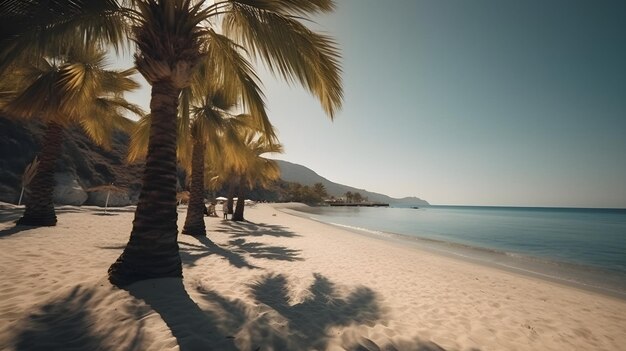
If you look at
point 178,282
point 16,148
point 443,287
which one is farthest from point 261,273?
point 16,148

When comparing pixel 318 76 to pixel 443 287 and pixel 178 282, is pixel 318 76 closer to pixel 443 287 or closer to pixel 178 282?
pixel 178 282

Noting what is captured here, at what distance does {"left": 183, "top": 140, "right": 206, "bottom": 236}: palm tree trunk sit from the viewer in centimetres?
1235

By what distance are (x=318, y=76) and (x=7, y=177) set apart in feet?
86.8

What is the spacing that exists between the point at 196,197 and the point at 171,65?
27.4ft

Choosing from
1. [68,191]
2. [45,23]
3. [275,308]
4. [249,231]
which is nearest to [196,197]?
[249,231]

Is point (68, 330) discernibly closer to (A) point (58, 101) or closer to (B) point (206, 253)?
(B) point (206, 253)

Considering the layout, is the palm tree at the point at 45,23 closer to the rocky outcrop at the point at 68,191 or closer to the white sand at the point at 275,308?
the white sand at the point at 275,308

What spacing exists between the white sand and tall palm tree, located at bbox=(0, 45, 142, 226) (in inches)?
130

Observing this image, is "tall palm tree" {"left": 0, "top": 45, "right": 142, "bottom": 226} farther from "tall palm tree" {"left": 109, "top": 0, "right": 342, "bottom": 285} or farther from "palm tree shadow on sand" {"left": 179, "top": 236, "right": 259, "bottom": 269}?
"palm tree shadow on sand" {"left": 179, "top": 236, "right": 259, "bottom": 269}

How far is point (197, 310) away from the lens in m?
4.28

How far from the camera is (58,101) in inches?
336

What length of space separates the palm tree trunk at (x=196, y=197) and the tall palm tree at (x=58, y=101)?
399 centimetres

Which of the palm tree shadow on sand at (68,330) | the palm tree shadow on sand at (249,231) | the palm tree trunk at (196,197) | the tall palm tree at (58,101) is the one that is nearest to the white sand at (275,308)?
the palm tree shadow on sand at (68,330)

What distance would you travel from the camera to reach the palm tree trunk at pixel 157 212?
5.08 m
